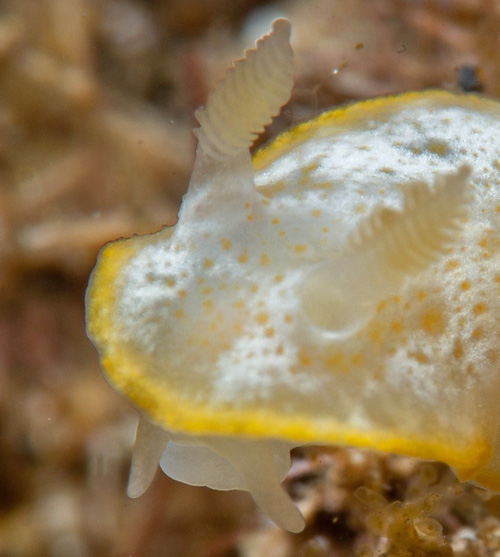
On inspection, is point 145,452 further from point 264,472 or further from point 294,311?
point 294,311

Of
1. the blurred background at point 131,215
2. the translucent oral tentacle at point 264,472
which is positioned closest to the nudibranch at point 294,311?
the translucent oral tentacle at point 264,472

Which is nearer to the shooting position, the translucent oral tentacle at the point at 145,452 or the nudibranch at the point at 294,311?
the nudibranch at the point at 294,311

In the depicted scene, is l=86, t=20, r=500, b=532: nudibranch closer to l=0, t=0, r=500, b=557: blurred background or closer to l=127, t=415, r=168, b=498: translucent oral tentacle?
l=127, t=415, r=168, b=498: translucent oral tentacle

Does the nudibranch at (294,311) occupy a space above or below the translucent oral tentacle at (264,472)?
above

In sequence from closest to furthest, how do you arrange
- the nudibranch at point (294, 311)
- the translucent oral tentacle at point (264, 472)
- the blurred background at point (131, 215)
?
the nudibranch at point (294, 311)
the translucent oral tentacle at point (264, 472)
the blurred background at point (131, 215)

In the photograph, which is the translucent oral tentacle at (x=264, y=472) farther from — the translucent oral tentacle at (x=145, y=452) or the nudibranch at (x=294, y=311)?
the translucent oral tentacle at (x=145, y=452)

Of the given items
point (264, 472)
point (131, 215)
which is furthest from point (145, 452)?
point (131, 215)

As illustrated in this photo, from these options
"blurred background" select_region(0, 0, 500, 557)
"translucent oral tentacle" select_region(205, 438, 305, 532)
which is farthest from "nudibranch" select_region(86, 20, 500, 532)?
"blurred background" select_region(0, 0, 500, 557)
